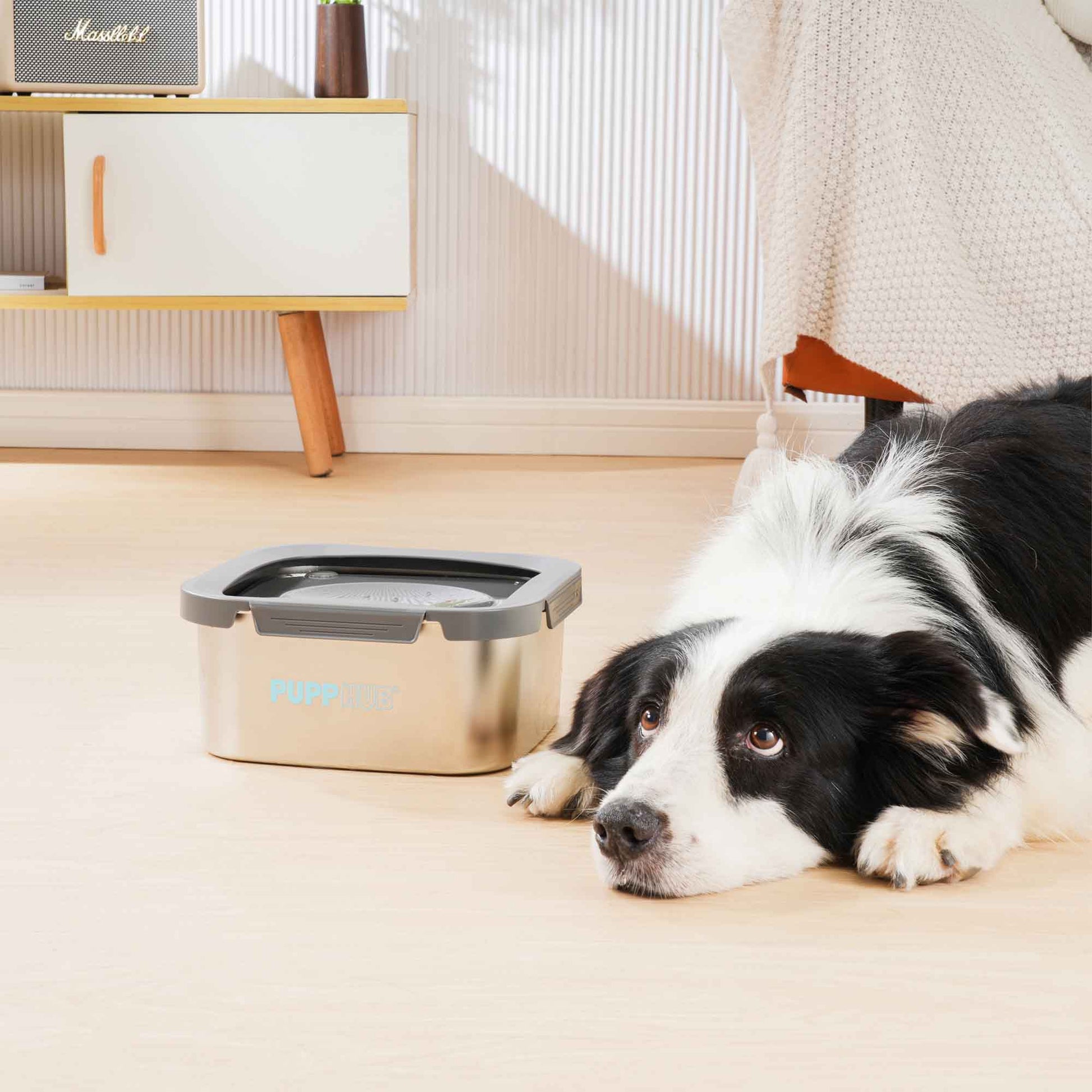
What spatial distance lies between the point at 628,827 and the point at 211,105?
2.47 m

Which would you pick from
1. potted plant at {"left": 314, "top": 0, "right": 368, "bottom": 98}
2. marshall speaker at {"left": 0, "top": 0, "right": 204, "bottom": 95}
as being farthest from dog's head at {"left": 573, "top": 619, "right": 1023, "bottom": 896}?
marshall speaker at {"left": 0, "top": 0, "right": 204, "bottom": 95}

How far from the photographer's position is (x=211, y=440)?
3559 mm

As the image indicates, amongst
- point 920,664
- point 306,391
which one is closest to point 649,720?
point 920,664

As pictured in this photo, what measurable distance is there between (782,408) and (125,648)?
219 centimetres

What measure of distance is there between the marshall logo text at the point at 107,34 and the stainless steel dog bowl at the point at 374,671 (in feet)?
7.09

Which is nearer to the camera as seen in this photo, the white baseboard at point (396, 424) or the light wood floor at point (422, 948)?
the light wood floor at point (422, 948)

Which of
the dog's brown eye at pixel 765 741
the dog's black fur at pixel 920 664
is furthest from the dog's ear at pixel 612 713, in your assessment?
the dog's brown eye at pixel 765 741

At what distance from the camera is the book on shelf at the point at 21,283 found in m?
3.05

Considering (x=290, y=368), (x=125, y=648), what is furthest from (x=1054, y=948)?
(x=290, y=368)

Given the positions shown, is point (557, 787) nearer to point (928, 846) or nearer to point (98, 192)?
point (928, 846)

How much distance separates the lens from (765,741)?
0.95 m

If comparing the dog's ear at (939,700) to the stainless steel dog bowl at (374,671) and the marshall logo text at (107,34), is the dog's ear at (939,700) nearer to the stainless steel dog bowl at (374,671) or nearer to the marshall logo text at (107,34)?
the stainless steel dog bowl at (374,671)

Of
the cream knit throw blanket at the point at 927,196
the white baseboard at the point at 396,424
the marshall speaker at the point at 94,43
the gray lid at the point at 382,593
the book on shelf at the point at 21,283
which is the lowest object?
the white baseboard at the point at 396,424

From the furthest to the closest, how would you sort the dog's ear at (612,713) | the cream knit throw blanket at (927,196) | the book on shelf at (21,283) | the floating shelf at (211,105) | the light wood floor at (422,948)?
1. the book on shelf at (21,283)
2. the floating shelf at (211,105)
3. the cream knit throw blanket at (927,196)
4. the dog's ear at (612,713)
5. the light wood floor at (422,948)
